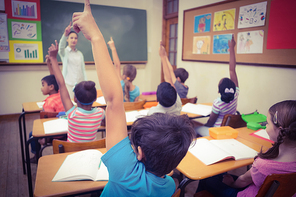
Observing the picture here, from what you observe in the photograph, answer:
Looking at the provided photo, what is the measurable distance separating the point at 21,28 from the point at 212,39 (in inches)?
147

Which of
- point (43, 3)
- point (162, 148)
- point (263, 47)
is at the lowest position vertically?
point (162, 148)

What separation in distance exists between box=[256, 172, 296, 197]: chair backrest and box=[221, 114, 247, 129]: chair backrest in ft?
3.61

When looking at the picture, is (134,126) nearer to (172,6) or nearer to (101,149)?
(101,149)

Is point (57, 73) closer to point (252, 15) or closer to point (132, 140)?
point (132, 140)

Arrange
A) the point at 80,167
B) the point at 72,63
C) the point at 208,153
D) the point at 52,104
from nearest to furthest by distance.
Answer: the point at 80,167
the point at 208,153
the point at 52,104
the point at 72,63

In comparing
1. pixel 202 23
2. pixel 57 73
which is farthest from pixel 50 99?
pixel 202 23

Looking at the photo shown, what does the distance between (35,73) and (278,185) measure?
481 centimetres

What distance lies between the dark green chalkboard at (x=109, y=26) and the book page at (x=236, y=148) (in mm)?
4076

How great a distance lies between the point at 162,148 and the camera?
2.04 ft

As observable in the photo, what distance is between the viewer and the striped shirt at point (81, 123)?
5.51ft

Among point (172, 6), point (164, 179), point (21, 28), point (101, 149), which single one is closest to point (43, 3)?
point (21, 28)

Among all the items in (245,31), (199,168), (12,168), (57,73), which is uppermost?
(245,31)

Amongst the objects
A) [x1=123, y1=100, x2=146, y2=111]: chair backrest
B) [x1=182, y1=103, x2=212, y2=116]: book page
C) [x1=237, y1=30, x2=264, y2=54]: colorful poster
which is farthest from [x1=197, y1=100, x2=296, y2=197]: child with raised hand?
[x1=237, y1=30, x2=264, y2=54]: colorful poster

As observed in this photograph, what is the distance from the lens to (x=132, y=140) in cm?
67
